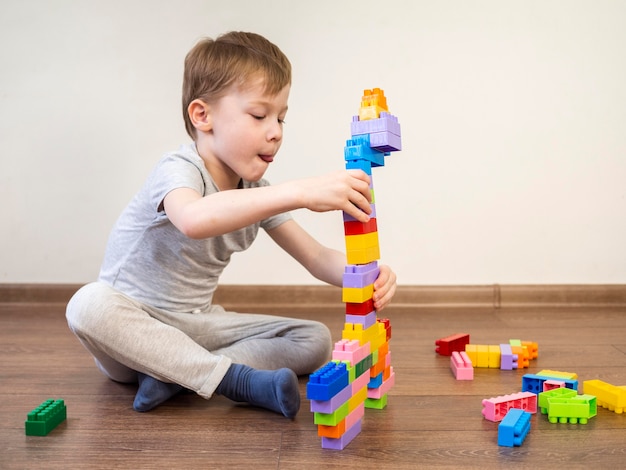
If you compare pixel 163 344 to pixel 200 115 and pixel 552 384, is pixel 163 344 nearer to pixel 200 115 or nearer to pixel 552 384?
pixel 200 115

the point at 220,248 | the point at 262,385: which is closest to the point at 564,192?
the point at 220,248

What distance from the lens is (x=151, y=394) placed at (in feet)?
3.39

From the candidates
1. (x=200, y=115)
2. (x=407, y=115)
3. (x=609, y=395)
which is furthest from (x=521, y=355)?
(x=407, y=115)

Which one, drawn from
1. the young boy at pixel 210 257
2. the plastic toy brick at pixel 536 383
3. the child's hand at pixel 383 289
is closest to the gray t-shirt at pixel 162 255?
the young boy at pixel 210 257

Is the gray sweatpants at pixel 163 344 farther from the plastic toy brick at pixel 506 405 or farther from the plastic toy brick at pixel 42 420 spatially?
the plastic toy brick at pixel 506 405

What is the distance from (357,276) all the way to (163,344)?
34 cm

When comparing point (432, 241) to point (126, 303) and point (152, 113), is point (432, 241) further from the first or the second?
point (126, 303)

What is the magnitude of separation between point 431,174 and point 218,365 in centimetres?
104

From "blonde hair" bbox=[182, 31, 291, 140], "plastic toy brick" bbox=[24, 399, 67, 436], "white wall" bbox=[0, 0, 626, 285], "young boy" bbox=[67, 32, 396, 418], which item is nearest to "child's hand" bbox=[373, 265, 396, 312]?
"young boy" bbox=[67, 32, 396, 418]

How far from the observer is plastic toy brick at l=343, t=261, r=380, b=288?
2.97ft

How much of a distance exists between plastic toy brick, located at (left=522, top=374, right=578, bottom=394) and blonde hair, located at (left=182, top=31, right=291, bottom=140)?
62cm

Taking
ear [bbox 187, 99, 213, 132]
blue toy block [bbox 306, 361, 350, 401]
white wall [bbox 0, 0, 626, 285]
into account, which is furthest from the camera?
white wall [bbox 0, 0, 626, 285]

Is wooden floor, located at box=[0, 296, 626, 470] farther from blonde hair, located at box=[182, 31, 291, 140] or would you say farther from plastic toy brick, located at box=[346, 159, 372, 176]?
blonde hair, located at box=[182, 31, 291, 140]

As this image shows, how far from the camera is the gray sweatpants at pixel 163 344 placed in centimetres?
103
